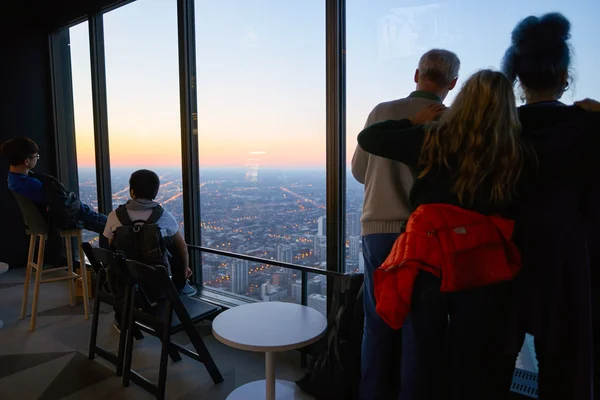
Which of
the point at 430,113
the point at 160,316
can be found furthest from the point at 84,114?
the point at 430,113

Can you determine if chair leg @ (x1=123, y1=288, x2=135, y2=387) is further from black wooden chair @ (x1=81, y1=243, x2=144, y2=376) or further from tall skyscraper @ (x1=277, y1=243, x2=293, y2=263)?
→ tall skyscraper @ (x1=277, y1=243, x2=293, y2=263)

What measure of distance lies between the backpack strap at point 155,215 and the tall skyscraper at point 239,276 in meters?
0.74

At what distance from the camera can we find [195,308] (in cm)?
228

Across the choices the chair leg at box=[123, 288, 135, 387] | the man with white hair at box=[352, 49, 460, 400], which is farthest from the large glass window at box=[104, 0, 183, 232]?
the man with white hair at box=[352, 49, 460, 400]

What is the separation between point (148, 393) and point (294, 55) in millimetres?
2165

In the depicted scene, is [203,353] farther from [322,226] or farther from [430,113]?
[430,113]

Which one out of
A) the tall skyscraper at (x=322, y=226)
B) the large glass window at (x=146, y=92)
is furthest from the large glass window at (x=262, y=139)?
the large glass window at (x=146, y=92)

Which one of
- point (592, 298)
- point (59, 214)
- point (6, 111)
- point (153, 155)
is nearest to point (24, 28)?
point (6, 111)

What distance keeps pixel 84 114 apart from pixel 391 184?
4.08 meters

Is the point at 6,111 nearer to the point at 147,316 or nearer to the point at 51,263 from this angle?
the point at 51,263

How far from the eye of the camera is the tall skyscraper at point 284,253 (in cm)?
267

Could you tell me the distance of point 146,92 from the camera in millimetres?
3566

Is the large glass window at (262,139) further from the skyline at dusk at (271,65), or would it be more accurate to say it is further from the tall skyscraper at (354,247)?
the tall skyscraper at (354,247)

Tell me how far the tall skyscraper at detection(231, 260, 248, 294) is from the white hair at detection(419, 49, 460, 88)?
188cm
